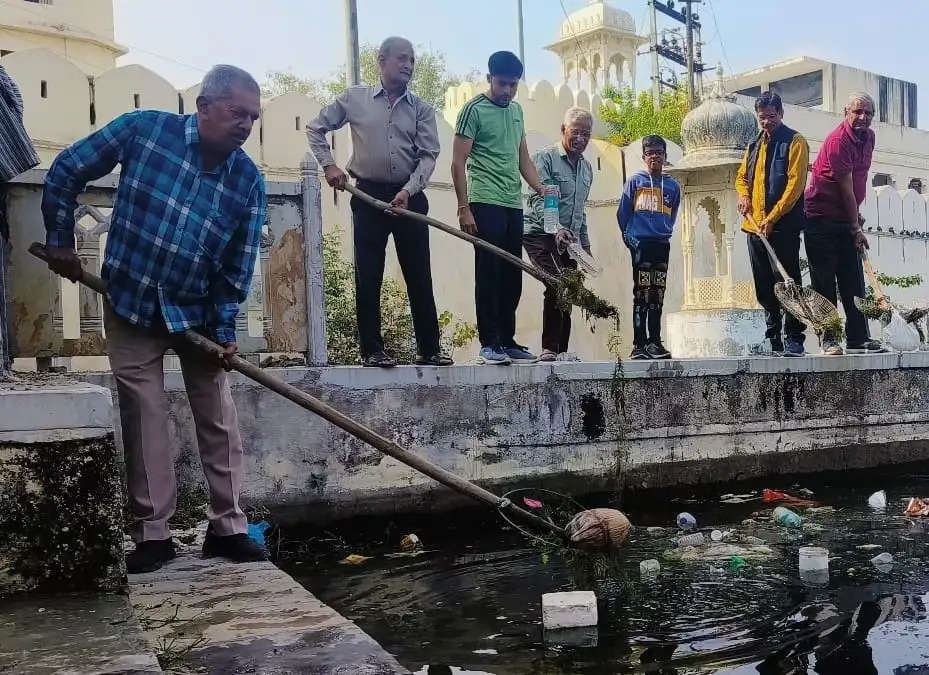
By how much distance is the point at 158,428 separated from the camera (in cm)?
318

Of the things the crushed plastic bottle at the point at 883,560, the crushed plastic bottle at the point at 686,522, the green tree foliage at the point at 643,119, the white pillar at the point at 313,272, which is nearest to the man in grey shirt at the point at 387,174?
the white pillar at the point at 313,272

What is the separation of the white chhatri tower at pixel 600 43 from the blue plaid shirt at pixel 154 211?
2997cm

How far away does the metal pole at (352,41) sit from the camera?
12.3 m

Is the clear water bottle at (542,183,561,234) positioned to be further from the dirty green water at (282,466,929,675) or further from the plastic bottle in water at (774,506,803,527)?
the plastic bottle in water at (774,506,803,527)

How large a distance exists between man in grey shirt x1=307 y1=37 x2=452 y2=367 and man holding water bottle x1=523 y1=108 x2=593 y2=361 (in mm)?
1180

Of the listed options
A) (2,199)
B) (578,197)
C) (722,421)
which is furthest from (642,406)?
(2,199)

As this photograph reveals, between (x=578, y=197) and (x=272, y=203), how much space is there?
252 cm

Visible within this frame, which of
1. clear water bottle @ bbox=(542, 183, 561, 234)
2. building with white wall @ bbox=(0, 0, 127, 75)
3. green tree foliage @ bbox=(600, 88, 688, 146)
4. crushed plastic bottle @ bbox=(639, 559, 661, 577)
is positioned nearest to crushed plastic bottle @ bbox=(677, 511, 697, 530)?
crushed plastic bottle @ bbox=(639, 559, 661, 577)

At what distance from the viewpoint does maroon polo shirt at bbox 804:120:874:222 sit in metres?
7.27

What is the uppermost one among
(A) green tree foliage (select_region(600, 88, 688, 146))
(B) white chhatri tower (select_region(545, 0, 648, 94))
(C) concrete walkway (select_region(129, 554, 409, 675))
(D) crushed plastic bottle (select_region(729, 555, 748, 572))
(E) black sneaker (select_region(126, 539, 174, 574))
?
(B) white chhatri tower (select_region(545, 0, 648, 94))

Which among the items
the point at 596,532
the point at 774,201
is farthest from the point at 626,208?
the point at 596,532

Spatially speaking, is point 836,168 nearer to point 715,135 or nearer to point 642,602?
point 715,135

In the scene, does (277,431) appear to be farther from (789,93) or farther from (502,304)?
(789,93)

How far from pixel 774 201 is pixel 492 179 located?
2583 mm
